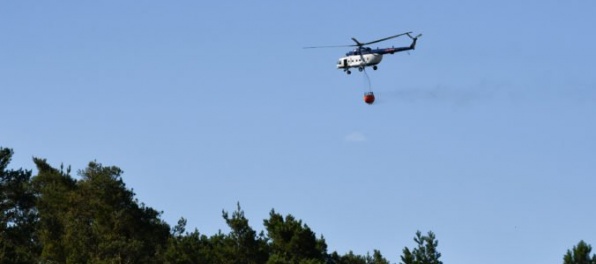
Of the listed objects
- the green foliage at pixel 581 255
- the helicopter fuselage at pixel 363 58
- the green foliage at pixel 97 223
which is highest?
the helicopter fuselage at pixel 363 58

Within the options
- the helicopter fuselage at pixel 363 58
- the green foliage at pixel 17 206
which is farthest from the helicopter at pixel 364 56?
the green foliage at pixel 17 206

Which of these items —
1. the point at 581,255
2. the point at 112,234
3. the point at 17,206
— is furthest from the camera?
the point at 17,206

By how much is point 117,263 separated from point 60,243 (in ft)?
28.3

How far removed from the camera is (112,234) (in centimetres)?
11538

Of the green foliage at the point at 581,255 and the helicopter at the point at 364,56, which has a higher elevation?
the helicopter at the point at 364,56

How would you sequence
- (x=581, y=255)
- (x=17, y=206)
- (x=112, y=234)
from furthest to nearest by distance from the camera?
(x=17, y=206) < (x=112, y=234) < (x=581, y=255)

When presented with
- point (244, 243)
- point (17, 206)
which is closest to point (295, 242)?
point (244, 243)

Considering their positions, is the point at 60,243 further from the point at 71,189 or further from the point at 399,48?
the point at 399,48

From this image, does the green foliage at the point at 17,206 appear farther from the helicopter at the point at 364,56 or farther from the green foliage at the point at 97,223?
the helicopter at the point at 364,56

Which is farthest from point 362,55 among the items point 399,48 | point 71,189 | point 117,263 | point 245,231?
point 71,189

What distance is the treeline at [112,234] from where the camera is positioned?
101562mm

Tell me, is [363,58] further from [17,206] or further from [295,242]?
[17,206]

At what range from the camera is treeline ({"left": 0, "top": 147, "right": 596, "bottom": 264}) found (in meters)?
102

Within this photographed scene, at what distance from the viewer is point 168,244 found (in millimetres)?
117062
